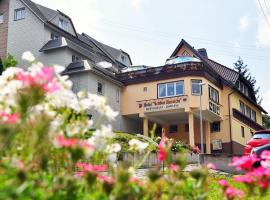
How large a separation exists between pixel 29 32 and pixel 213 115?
16.9m

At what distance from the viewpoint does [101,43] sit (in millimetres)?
50688

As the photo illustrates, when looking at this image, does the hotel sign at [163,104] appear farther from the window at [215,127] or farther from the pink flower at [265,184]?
the pink flower at [265,184]

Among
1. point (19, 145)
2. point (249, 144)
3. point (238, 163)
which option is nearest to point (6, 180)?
point (19, 145)

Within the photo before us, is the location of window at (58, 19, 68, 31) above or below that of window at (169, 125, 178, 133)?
above

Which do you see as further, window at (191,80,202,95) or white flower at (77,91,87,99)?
window at (191,80,202,95)

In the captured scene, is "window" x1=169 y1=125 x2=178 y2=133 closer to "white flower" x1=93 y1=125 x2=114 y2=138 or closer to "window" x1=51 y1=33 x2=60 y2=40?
"window" x1=51 y1=33 x2=60 y2=40

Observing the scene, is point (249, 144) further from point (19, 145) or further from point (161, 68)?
point (161, 68)

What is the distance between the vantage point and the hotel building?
121 feet

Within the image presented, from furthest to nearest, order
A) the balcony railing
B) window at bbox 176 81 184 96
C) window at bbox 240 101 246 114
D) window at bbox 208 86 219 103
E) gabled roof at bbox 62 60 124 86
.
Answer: window at bbox 240 101 246 114 → the balcony railing → window at bbox 208 86 219 103 → window at bbox 176 81 184 96 → gabled roof at bbox 62 60 124 86

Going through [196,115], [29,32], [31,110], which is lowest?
[31,110]

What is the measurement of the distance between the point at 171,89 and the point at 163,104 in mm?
1645

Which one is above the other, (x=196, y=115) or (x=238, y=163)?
(x=196, y=115)

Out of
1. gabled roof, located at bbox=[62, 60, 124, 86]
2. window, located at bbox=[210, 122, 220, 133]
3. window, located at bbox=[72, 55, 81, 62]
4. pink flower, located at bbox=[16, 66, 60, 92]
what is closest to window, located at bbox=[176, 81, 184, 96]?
window, located at bbox=[210, 122, 220, 133]

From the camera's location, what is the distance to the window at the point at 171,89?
3775 cm
